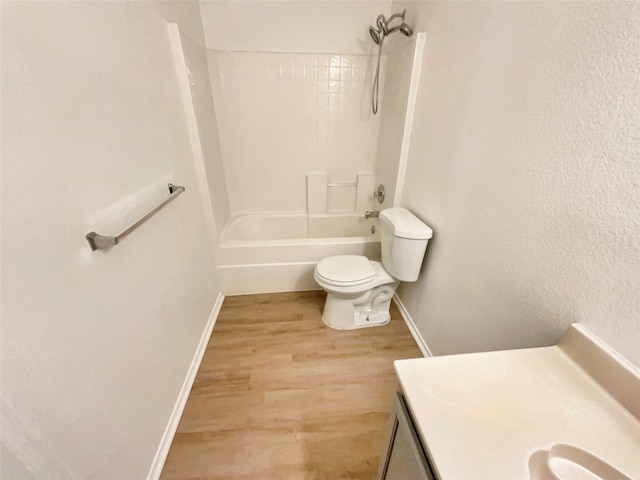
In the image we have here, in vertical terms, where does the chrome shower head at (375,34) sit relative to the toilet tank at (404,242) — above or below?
above

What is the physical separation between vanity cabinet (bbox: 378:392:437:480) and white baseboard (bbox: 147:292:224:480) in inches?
35.6

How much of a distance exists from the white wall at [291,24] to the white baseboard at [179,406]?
199 cm

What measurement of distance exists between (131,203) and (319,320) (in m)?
1.30

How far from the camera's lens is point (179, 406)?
1248 millimetres

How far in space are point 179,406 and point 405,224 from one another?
4.79 feet

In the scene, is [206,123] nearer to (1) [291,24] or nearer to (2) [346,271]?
(1) [291,24]

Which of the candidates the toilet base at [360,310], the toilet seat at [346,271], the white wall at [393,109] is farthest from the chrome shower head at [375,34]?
the toilet base at [360,310]

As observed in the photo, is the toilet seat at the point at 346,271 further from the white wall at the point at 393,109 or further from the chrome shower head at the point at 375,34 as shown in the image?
the chrome shower head at the point at 375,34

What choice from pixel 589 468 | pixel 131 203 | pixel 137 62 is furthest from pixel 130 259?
pixel 589 468

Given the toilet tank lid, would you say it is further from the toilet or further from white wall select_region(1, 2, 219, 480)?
white wall select_region(1, 2, 219, 480)

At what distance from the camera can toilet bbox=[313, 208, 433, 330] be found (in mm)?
1463

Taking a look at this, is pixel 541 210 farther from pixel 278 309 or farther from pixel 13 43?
pixel 278 309

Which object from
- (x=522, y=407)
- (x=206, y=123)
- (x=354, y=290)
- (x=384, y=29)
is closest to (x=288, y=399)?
(x=354, y=290)

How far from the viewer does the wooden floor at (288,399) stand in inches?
42.8
